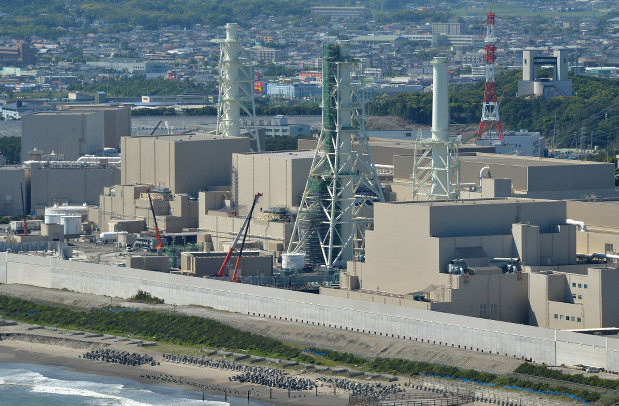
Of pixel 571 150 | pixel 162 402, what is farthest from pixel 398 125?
pixel 162 402

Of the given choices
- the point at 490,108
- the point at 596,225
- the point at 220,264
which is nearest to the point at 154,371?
the point at 220,264

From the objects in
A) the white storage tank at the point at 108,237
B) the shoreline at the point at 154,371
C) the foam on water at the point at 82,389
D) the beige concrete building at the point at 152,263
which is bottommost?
the foam on water at the point at 82,389

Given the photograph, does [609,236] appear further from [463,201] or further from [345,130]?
[345,130]

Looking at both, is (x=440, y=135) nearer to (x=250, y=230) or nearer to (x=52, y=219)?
(x=250, y=230)

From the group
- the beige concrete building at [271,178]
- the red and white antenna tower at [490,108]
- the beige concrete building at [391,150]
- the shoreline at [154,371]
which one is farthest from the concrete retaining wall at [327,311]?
the red and white antenna tower at [490,108]

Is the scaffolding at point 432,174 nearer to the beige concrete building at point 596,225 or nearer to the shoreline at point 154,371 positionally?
the beige concrete building at point 596,225

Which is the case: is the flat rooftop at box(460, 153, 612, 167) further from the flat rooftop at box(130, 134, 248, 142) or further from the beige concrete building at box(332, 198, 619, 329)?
the flat rooftop at box(130, 134, 248, 142)
